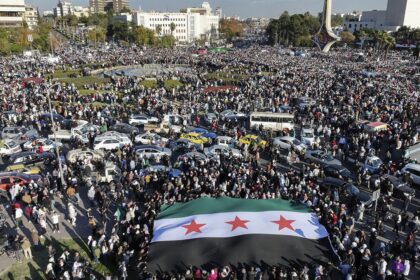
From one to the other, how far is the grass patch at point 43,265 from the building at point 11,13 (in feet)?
412

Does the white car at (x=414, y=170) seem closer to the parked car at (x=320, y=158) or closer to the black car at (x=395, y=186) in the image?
the black car at (x=395, y=186)

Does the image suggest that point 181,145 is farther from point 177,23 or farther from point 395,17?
point 395,17

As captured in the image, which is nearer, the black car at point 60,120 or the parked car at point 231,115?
the black car at point 60,120

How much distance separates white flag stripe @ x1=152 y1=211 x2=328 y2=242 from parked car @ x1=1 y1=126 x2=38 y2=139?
16208 mm

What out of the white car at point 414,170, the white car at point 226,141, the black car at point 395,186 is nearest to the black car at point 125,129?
the white car at point 226,141

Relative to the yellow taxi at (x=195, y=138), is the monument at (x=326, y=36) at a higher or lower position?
higher

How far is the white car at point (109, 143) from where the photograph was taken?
24.7 metres

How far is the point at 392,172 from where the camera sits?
20.7 m

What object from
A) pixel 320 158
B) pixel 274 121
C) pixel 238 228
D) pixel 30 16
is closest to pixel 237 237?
pixel 238 228

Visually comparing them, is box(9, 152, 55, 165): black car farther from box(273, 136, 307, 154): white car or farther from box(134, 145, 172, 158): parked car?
box(273, 136, 307, 154): white car

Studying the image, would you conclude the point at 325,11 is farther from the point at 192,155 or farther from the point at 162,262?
the point at 162,262

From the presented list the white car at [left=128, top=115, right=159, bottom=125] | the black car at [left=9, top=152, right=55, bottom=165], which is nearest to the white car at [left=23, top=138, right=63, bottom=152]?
the black car at [left=9, top=152, right=55, bottom=165]

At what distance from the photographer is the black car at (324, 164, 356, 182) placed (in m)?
20.7

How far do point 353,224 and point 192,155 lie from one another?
9883 millimetres
